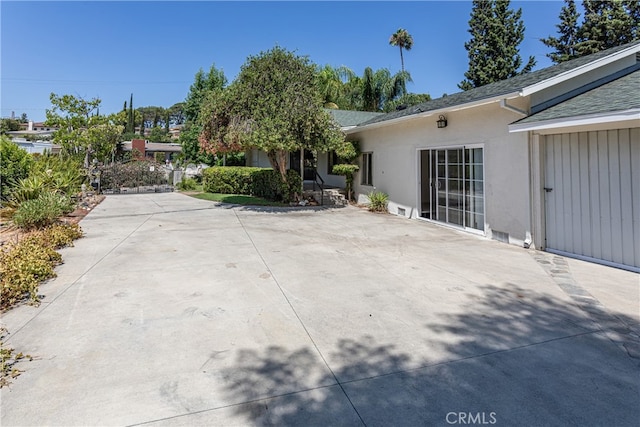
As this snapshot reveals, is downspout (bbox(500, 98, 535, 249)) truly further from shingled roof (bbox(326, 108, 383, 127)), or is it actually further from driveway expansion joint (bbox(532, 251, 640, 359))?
shingled roof (bbox(326, 108, 383, 127))

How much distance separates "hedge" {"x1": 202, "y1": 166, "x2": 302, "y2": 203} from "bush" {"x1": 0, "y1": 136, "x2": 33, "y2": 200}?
8322 mm

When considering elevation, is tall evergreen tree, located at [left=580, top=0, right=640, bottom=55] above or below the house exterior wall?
above

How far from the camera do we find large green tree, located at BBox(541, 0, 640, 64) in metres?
22.2

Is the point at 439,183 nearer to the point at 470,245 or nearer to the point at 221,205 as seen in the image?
the point at 470,245

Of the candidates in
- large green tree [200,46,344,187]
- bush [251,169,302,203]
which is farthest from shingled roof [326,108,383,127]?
large green tree [200,46,344,187]

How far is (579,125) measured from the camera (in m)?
5.71

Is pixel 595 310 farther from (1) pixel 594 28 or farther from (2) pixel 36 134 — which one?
(2) pixel 36 134

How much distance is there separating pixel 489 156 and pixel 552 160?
144 cm

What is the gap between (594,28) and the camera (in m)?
23.3

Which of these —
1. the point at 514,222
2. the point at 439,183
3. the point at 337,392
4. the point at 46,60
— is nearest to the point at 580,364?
the point at 337,392

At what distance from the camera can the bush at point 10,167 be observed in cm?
1056

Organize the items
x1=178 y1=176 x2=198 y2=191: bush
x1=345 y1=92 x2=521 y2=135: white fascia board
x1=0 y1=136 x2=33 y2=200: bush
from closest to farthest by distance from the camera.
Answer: x1=345 y1=92 x2=521 y2=135: white fascia board, x1=0 y1=136 x2=33 y2=200: bush, x1=178 y1=176 x2=198 y2=191: bush

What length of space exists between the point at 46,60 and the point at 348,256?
20247 mm

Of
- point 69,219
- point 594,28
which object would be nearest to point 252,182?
point 69,219
